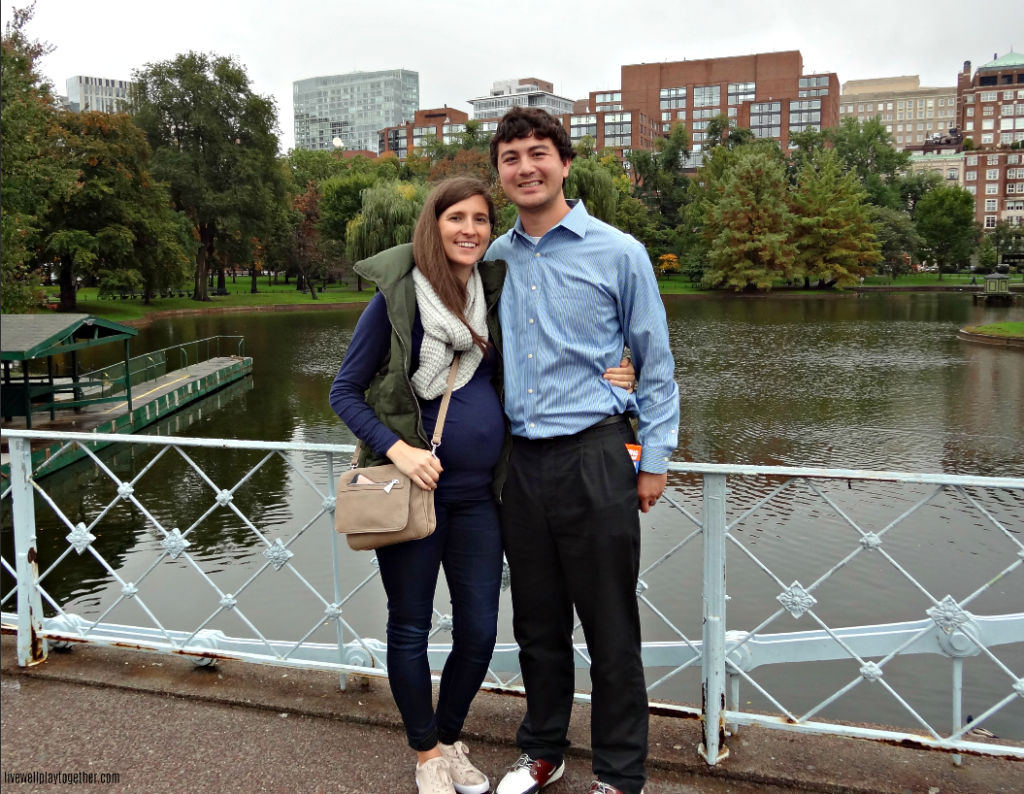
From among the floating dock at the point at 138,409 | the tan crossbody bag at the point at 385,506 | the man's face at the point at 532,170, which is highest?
the man's face at the point at 532,170

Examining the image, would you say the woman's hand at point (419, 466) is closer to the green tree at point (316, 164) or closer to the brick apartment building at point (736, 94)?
the green tree at point (316, 164)

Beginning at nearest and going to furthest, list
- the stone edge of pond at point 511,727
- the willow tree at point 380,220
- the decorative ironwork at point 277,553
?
the stone edge of pond at point 511,727 → the decorative ironwork at point 277,553 → the willow tree at point 380,220

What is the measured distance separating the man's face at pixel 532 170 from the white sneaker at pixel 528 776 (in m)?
1.63

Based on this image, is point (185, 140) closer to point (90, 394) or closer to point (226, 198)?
point (226, 198)

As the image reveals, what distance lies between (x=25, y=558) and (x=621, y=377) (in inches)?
98.6

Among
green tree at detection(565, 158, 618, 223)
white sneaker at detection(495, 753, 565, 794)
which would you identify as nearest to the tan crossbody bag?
white sneaker at detection(495, 753, 565, 794)

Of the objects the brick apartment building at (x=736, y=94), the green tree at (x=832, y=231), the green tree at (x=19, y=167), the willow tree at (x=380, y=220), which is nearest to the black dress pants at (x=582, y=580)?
the green tree at (x=19, y=167)

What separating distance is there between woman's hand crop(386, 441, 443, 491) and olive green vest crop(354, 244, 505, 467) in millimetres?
57

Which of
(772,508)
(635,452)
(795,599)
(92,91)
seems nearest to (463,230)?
(635,452)

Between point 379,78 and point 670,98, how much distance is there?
9388 centimetres

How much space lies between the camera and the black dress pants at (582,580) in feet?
7.66

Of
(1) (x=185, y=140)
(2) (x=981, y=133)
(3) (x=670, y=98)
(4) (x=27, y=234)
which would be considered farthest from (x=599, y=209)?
(2) (x=981, y=133)

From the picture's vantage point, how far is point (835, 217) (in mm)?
49062

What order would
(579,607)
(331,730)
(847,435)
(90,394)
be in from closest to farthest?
(579,607), (331,730), (847,435), (90,394)
